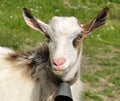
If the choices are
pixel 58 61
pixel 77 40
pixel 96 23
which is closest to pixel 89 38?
pixel 96 23

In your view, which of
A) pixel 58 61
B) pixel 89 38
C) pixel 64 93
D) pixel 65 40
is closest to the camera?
pixel 58 61

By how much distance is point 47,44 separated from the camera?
4.84m

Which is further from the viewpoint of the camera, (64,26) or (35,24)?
(35,24)

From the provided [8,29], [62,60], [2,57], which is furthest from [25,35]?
[62,60]

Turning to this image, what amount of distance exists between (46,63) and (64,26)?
18.8 inches

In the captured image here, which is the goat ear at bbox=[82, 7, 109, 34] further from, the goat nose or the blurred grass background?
the blurred grass background

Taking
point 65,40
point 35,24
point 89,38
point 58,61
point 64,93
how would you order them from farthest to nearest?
1. point 89,38
2. point 35,24
3. point 64,93
4. point 65,40
5. point 58,61

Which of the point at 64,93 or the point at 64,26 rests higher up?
the point at 64,26

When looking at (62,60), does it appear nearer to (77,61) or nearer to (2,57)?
(77,61)

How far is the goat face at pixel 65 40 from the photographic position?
4.50 metres

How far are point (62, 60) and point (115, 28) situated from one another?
7.90 metres

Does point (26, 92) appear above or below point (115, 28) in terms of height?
above

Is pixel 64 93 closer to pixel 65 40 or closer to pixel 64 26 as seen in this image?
pixel 65 40

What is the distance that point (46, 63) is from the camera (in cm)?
491
